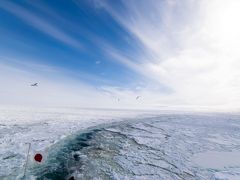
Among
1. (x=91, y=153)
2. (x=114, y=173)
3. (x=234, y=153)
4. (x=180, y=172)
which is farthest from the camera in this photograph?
(x=234, y=153)

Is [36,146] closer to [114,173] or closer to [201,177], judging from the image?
[114,173]

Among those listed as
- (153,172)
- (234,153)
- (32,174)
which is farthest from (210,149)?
(32,174)

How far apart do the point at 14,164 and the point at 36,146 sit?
64.8 inches

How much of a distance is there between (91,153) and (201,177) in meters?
3.30

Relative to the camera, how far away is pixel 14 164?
459 centimetres

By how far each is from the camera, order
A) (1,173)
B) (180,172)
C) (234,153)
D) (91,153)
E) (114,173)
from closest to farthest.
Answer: (1,173) < (114,173) < (180,172) < (91,153) < (234,153)

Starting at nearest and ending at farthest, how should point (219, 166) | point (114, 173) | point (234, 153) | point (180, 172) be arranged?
point (114, 173)
point (180, 172)
point (219, 166)
point (234, 153)

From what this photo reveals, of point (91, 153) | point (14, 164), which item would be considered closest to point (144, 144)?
point (91, 153)

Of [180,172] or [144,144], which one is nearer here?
[180,172]

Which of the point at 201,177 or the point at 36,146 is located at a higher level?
the point at 36,146

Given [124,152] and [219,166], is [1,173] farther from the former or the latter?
[219,166]

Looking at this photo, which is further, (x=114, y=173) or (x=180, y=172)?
(x=180, y=172)

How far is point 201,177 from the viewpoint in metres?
4.55

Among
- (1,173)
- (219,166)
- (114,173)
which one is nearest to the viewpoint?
(1,173)
